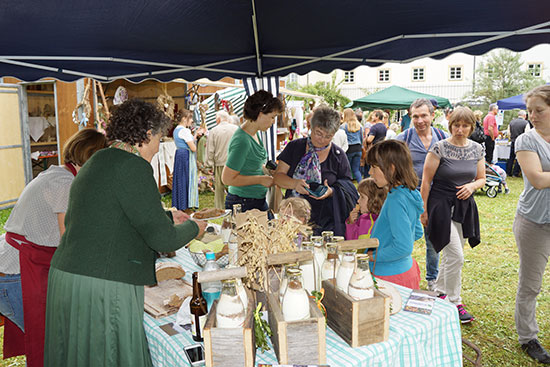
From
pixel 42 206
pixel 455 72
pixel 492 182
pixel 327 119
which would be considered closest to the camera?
pixel 42 206

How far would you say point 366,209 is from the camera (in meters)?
2.62

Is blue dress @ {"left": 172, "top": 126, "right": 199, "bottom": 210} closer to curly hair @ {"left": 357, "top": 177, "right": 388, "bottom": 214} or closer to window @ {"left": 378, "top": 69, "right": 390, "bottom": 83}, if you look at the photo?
curly hair @ {"left": 357, "top": 177, "right": 388, "bottom": 214}

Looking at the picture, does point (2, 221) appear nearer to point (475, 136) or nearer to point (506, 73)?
point (475, 136)

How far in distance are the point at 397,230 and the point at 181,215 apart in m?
1.08

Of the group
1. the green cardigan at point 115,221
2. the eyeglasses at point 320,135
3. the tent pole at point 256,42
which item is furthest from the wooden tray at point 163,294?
the tent pole at point 256,42

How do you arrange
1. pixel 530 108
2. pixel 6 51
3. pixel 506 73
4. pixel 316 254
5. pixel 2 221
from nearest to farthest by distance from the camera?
pixel 316 254 → pixel 530 108 → pixel 6 51 → pixel 2 221 → pixel 506 73

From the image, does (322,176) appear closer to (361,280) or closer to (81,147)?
(81,147)

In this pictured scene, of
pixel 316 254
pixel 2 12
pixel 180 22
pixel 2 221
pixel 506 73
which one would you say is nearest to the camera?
pixel 316 254

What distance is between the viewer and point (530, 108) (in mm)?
2389

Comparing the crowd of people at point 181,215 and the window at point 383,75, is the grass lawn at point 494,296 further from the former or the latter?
the window at point 383,75

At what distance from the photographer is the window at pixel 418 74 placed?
A: 3503 cm

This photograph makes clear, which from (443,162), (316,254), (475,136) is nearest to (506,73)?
(475,136)

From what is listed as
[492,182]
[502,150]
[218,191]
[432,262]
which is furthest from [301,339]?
[502,150]

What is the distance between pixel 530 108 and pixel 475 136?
228 inches
